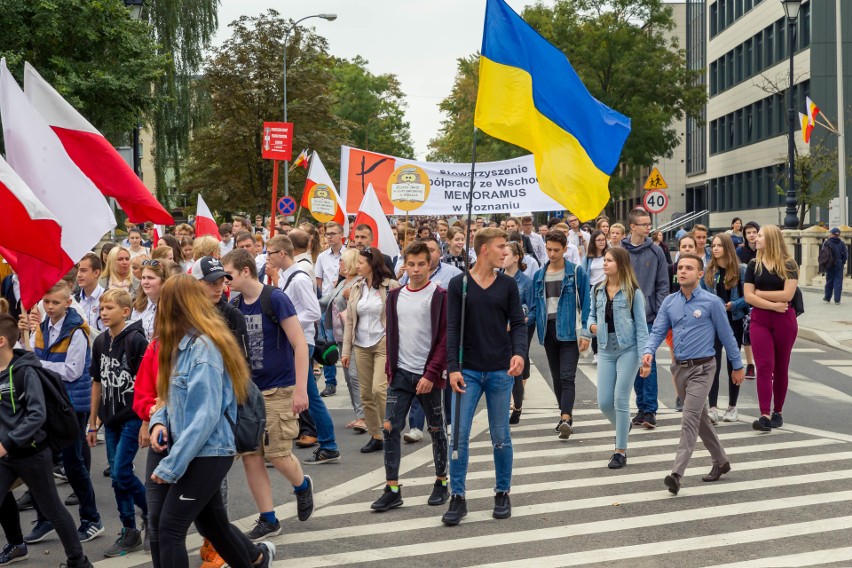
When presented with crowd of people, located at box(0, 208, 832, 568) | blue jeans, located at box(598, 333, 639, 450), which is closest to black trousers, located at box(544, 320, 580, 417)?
crowd of people, located at box(0, 208, 832, 568)

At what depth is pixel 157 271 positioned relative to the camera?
7.75m

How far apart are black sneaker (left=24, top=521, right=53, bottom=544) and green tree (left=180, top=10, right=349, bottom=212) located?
45119 mm

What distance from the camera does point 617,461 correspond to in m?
9.15

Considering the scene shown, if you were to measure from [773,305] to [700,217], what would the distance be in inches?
2617

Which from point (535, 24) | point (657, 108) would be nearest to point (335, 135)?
point (535, 24)

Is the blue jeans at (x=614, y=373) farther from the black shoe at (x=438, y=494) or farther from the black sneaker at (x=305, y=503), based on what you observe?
the black sneaker at (x=305, y=503)

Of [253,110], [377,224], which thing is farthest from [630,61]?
[377,224]

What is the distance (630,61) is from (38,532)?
152 feet

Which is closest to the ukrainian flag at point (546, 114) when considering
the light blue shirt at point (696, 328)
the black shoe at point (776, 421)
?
the light blue shirt at point (696, 328)

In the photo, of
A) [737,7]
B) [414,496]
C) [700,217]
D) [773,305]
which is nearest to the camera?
[414,496]

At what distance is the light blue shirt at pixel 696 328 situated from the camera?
877 cm

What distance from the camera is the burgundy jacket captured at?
7.86 metres

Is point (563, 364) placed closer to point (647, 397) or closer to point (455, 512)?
point (647, 397)

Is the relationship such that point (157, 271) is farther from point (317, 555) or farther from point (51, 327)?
point (317, 555)
